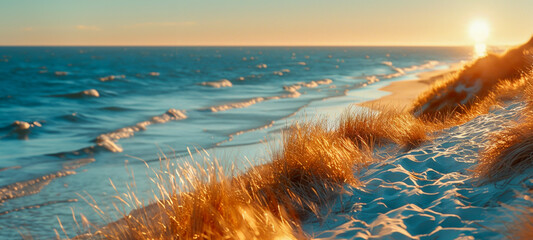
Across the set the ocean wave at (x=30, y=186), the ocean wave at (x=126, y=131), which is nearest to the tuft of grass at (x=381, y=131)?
the ocean wave at (x=30, y=186)

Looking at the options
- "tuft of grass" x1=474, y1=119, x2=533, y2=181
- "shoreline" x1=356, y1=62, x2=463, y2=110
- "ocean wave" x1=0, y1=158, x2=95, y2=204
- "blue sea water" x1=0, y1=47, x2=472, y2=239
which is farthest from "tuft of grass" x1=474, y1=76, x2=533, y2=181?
"ocean wave" x1=0, y1=158, x2=95, y2=204

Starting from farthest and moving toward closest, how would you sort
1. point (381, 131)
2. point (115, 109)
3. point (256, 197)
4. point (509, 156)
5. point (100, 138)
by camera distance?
point (115, 109) → point (100, 138) → point (381, 131) → point (256, 197) → point (509, 156)

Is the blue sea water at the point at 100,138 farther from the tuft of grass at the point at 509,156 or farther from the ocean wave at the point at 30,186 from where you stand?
the tuft of grass at the point at 509,156

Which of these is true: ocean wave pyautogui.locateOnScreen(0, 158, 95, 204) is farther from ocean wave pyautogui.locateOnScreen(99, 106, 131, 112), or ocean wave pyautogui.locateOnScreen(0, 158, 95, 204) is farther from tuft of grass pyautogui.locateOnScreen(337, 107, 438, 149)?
ocean wave pyautogui.locateOnScreen(99, 106, 131, 112)

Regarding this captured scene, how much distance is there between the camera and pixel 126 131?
14891 millimetres

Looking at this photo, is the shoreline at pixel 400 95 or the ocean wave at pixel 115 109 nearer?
the shoreline at pixel 400 95

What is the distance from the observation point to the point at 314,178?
432 cm

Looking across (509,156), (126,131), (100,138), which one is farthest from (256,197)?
(126,131)

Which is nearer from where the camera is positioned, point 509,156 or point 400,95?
point 509,156

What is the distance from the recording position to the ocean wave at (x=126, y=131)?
12.3m

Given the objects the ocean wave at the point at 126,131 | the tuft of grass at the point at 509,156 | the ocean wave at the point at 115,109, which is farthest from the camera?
the ocean wave at the point at 115,109

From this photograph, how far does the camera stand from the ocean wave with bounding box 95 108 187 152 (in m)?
12.3

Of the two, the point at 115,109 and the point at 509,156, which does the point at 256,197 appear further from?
the point at 115,109

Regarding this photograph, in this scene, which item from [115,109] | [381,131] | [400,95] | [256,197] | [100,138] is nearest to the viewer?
[256,197]
